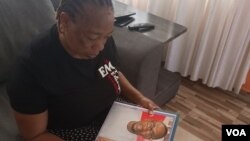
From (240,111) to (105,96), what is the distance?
4.08 ft

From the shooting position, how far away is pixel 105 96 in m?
1.04

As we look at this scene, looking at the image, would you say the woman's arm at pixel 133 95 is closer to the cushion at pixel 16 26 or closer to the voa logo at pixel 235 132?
the voa logo at pixel 235 132

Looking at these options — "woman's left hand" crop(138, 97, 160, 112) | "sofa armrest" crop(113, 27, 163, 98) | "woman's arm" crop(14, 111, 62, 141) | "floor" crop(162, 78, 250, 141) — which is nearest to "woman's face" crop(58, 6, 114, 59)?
"woman's arm" crop(14, 111, 62, 141)

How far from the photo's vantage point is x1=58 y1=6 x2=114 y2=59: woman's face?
0.80 metres

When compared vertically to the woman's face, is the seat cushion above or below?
below

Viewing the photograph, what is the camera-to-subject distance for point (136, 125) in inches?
38.4

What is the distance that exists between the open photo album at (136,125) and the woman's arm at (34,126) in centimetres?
17

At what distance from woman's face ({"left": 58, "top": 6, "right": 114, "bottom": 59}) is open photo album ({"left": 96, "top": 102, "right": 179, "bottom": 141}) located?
26 cm

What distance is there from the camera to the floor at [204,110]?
1.77 metres

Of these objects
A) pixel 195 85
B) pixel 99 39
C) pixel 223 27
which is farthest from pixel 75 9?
pixel 195 85

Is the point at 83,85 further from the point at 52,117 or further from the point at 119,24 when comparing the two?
the point at 119,24

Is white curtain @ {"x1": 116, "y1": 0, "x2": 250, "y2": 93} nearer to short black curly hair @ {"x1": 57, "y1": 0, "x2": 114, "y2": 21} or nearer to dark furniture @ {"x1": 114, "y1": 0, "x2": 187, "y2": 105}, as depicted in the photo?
dark furniture @ {"x1": 114, "y1": 0, "x2": 187, "y2": 105}

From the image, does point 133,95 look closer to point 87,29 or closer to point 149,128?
point 149,128

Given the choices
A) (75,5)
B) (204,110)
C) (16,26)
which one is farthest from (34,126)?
(204,110)
